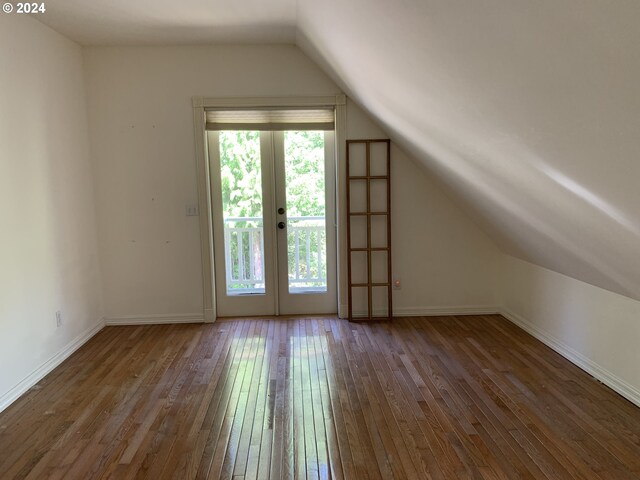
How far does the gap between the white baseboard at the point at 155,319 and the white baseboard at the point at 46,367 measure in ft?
0.48

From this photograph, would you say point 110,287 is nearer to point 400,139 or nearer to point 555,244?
point 400,139

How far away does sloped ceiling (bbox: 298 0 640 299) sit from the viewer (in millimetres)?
1031

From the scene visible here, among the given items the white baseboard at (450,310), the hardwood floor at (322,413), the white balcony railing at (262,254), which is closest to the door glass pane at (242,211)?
the white balcony railing at (262,254)

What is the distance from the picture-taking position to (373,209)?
4.12m

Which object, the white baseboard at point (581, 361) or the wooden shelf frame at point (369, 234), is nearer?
the white baseboard at point (581, 361)

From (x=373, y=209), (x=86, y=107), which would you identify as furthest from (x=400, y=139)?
(x=86, y=107)

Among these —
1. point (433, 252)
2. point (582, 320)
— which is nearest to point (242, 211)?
point (433, 252)

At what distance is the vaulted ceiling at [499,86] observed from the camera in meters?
1.07

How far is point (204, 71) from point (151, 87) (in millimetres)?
491

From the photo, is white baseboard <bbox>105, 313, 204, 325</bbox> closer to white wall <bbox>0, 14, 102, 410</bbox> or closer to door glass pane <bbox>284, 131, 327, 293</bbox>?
white wall <bbox>0, 14, 102, 410</bbox>

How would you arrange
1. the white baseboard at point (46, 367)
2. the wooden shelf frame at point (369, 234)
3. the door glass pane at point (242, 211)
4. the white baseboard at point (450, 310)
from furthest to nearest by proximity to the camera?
the white baseboard at point (450, 310) < the door glass pane at point (242, 211) < the wooden shelf frame at point (369, 234) < the white baseboard at point (46, 367)

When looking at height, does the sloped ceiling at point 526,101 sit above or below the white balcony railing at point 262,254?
above

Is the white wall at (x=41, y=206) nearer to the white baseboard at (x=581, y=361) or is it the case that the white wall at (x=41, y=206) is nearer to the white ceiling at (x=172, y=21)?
the white ceiling at (x=172, y=21)

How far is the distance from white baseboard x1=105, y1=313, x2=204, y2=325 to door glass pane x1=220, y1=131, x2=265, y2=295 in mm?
420
